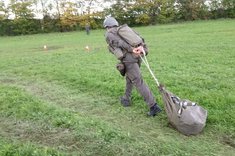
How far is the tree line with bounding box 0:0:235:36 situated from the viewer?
39781 millimetres

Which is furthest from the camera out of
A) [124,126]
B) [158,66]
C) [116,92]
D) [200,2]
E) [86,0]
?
[86,0]

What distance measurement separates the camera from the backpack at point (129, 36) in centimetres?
553

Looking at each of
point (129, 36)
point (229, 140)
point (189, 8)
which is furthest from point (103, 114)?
point (189, 8)

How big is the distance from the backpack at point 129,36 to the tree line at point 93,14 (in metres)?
34.8

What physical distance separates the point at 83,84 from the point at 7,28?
113 feet

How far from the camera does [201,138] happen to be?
483 centimetres

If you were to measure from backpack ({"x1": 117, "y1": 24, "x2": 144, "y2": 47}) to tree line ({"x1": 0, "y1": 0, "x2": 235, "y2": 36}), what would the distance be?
34849mm

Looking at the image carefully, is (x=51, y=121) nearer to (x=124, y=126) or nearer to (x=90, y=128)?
(x=90, y=128)

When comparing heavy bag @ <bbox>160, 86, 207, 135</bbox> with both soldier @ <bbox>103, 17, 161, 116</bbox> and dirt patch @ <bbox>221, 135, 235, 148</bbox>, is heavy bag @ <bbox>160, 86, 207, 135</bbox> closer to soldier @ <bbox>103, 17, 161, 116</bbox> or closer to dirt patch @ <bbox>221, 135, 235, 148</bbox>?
dirt patch @ <bbox>221, 135, 235, 148</bbox>

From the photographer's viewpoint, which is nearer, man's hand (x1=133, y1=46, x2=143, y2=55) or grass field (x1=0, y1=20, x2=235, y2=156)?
grass field (x1=0, y1=20, x2=235, y2=156)

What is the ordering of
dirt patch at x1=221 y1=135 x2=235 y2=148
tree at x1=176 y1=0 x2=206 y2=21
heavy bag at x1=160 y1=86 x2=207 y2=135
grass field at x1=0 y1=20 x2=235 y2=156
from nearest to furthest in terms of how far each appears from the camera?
1. grass field at x1=0 y1=20 x2=235 y2=156
2. dirt patch at x1=221 y1=135 x2=235 y2=148
3. heavy bag at x1=160 y1=86 x2=207 y2=135
4. tree at x1=176 y1=0 x2=206 y2=21

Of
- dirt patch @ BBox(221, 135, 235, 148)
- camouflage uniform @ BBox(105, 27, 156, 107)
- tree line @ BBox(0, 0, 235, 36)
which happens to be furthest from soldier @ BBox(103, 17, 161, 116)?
tree line @ BBox(0, 0, 235, 36)

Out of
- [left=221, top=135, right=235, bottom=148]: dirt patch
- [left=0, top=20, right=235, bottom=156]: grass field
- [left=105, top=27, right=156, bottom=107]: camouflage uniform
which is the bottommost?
[left=221, top=135, right=235, bottom=148]: dirt patch

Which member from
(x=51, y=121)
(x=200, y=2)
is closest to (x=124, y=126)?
(x=51, y=121)
